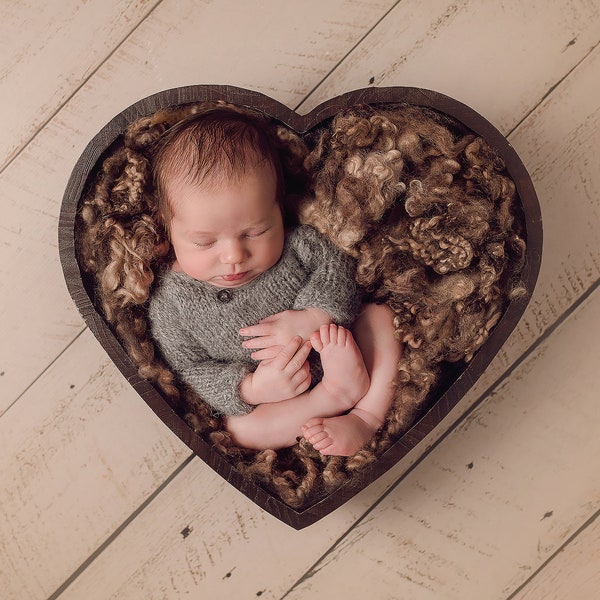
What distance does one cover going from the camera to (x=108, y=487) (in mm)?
1155

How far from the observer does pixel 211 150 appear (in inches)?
36.6

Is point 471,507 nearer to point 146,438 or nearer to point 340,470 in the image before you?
point 340,470

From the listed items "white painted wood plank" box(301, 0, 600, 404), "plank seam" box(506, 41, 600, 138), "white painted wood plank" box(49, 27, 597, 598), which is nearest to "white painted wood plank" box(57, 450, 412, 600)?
"white painted wood plank" box(49, 27, 597, 598)

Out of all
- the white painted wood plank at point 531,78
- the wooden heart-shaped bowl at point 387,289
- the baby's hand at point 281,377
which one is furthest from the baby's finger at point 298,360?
the white painted wood plank at point 531,78

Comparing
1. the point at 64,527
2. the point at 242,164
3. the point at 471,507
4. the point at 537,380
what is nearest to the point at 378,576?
the point at 471,507

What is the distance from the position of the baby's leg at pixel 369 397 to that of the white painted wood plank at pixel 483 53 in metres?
0.37

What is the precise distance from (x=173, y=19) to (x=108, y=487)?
2.50 feet

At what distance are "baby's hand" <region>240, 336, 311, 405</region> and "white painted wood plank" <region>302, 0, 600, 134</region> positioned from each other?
15.7 inches

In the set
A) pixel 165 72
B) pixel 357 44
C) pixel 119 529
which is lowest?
pixel 119 529

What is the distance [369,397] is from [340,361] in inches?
3.0

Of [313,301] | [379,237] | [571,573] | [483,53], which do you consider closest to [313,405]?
[313,301]

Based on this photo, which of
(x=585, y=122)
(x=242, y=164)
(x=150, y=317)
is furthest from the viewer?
(x=585, y=122)

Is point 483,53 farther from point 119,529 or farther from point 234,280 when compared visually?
point 119,529

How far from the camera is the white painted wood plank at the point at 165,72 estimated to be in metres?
1.15
